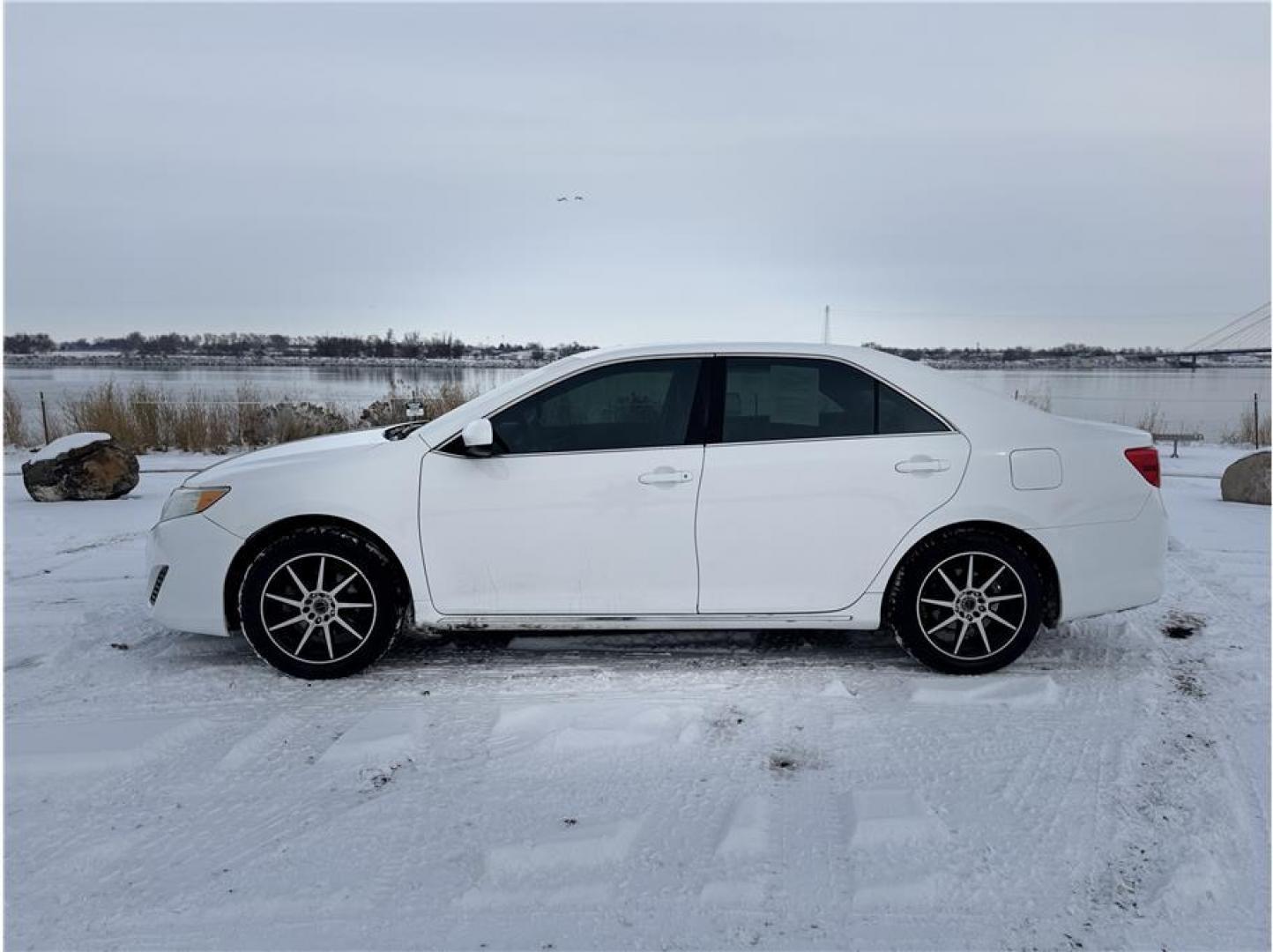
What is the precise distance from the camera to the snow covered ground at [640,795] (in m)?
2.45

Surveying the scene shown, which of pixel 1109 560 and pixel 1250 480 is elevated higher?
pixel 1109 560

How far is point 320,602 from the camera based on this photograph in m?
4.14

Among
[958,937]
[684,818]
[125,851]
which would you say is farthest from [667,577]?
[125,851]

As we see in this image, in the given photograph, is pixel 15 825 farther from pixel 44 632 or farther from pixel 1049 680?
pixel 1049 680

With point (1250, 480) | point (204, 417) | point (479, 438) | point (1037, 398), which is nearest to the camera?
point (479, 438)

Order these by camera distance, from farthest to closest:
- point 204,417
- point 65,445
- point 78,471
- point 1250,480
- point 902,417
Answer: point 204,417 → point 65,445 → point 78,471 → point 1250,480 → point 902,417

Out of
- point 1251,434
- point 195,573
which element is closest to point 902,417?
point 195,573

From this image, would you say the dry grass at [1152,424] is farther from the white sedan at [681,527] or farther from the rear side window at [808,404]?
the rear side window at [808,404]

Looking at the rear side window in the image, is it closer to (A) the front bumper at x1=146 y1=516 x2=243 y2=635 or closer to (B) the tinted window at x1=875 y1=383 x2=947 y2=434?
(B) the tinted window at x1=875 y1=383 x2=947 y2=434

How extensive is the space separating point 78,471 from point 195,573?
20.8ft

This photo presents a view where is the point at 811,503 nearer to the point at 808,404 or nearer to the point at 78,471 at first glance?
the point at 808,404

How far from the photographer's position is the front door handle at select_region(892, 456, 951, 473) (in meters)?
4.13

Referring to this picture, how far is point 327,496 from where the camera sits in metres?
4.11

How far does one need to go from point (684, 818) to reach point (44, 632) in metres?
4.06
